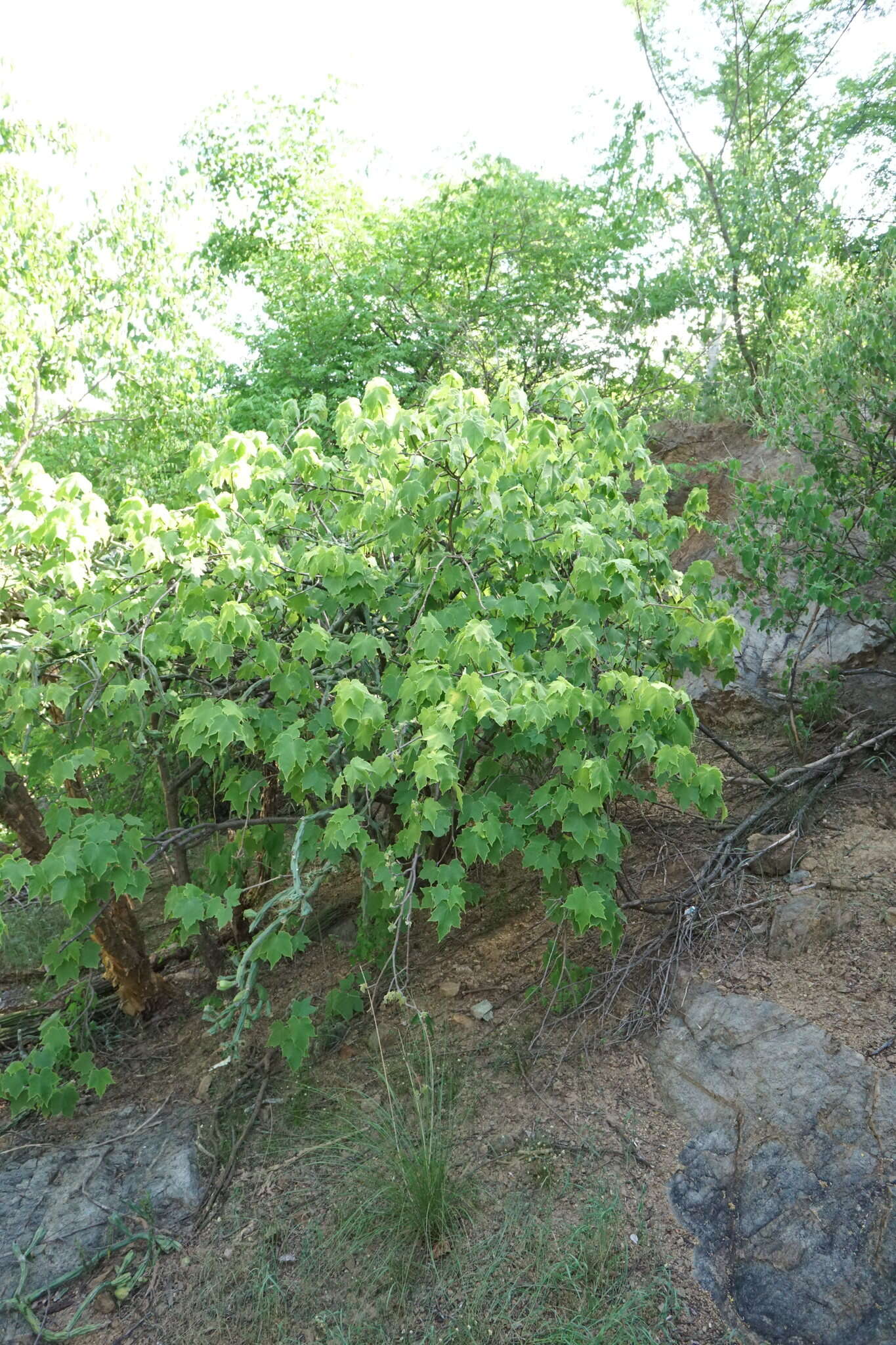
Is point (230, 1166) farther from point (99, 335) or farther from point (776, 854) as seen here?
point (99, 335)

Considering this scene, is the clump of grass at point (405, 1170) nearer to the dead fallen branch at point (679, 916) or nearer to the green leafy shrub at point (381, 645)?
the green leafy shrub at point (381, 645)

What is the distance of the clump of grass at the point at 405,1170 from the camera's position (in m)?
3.48

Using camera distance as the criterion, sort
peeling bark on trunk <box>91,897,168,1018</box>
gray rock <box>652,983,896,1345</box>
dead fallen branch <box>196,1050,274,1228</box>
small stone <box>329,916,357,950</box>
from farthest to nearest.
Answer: small stone <box>329,916,357,950</box>, peeling bark on trunk <box>91,897,168,1018</box>, dead fallen branch <box>196,1050,274,1228</box>, gray rock <box>652,983,896,1345</box>

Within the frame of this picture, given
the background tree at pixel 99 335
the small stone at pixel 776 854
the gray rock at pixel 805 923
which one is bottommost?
the gray rock at pixel 805 923

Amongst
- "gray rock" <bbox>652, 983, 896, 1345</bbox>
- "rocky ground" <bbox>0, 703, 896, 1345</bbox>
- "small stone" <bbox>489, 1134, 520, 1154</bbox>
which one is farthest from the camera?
"small stone" <bbox>489, 1134, 520, 1154</bbox>

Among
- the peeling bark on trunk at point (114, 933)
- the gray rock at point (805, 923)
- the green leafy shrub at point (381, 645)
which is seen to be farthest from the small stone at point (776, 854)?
the peeling bark on trunk at point (114, 933)

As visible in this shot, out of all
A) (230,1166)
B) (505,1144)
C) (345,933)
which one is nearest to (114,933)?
(345,933)

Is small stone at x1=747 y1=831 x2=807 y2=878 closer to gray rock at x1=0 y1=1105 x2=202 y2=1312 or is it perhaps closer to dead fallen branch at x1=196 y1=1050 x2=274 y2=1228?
dead fallen branch at x1=196 y1=1050 x2=274 y2=1228

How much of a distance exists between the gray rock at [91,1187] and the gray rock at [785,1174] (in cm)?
210

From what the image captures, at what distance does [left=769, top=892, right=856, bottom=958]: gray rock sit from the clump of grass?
5.11 ft

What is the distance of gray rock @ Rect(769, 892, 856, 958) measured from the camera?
4.14m

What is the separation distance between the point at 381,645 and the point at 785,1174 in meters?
2.37

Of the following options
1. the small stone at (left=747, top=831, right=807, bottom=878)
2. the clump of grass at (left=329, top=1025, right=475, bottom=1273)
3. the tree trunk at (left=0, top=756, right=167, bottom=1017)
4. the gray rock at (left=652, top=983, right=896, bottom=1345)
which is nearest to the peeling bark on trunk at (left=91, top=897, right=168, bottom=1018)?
the tree trunk at (left=0, top=756, right=167, bottom=1017)

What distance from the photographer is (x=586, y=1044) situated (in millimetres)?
4176
